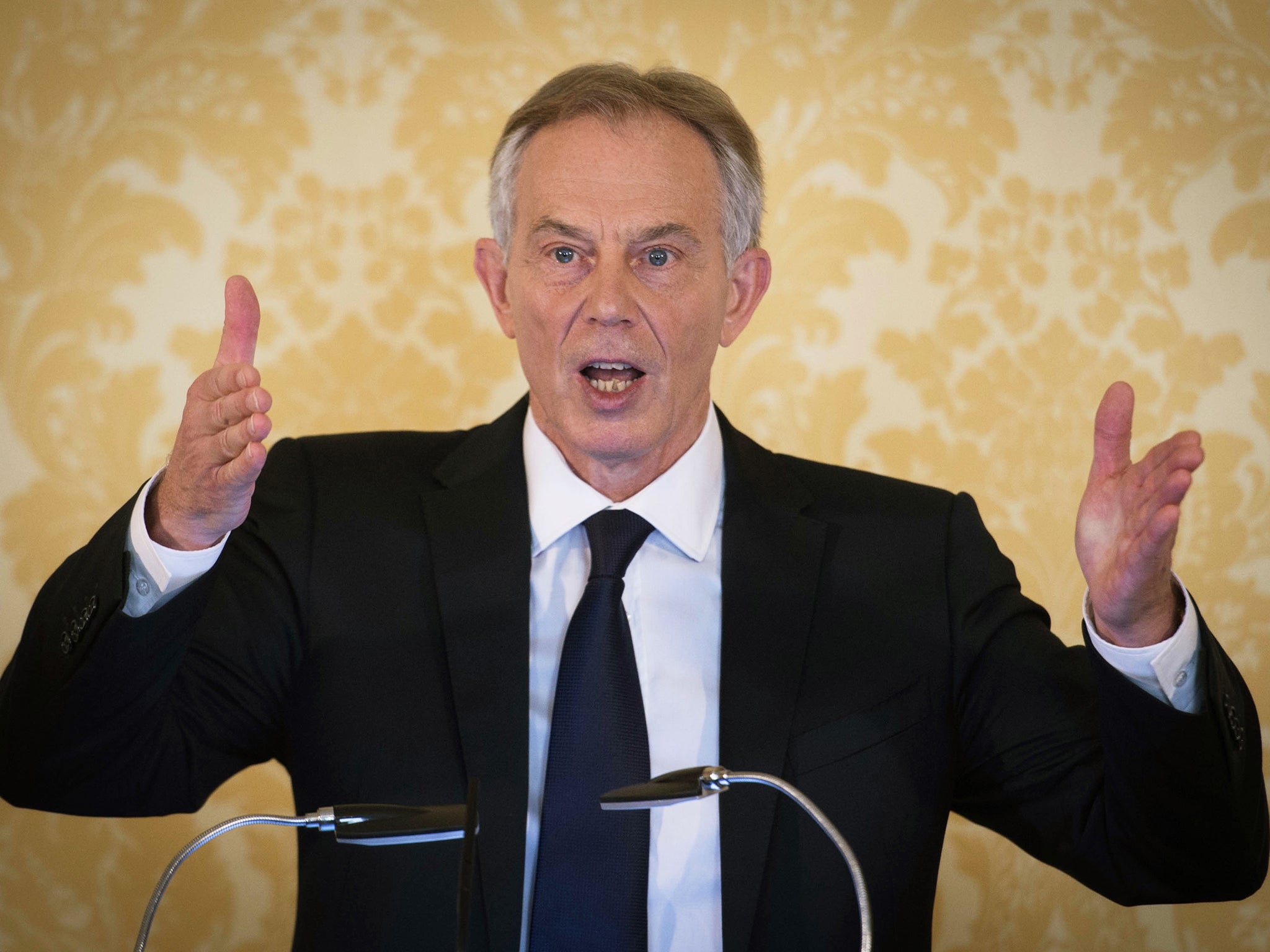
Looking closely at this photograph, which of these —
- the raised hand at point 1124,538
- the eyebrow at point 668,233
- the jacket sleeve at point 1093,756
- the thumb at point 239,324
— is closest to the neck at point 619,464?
the eyebrow at point 668,233

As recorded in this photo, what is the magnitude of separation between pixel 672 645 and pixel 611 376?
0.38 m

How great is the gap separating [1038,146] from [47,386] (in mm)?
1925

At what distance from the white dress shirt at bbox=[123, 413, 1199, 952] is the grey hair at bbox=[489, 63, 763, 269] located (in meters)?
0.30

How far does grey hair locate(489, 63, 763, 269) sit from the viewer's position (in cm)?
191

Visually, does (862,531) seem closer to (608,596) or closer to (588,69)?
(608,596)

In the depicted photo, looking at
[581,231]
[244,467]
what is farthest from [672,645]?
[244,467]

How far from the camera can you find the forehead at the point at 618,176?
6.11ft

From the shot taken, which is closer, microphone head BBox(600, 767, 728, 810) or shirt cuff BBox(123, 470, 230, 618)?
microphone head BBox(600, 767, 728, 810)

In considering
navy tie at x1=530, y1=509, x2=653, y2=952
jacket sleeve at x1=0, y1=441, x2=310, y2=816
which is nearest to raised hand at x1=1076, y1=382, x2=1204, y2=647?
navy tie at x1=530, y1=509, x2=653, y2=952

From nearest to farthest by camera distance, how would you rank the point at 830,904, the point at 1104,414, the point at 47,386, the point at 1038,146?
the point at 1104,414 < the point at 830,904 < the point at 47,386 < the point at 1038,146

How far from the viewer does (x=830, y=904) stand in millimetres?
1716

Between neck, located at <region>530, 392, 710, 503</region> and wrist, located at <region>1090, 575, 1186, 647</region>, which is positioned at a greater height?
neck, located at <region>530, 392, 710, 503</region>

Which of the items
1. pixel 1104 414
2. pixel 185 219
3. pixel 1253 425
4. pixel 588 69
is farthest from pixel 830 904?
pixel 185 219

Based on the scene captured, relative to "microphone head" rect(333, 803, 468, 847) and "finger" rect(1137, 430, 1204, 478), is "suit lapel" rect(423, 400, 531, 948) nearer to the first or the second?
"microphone head" rect(333, 803, 468, 847)
